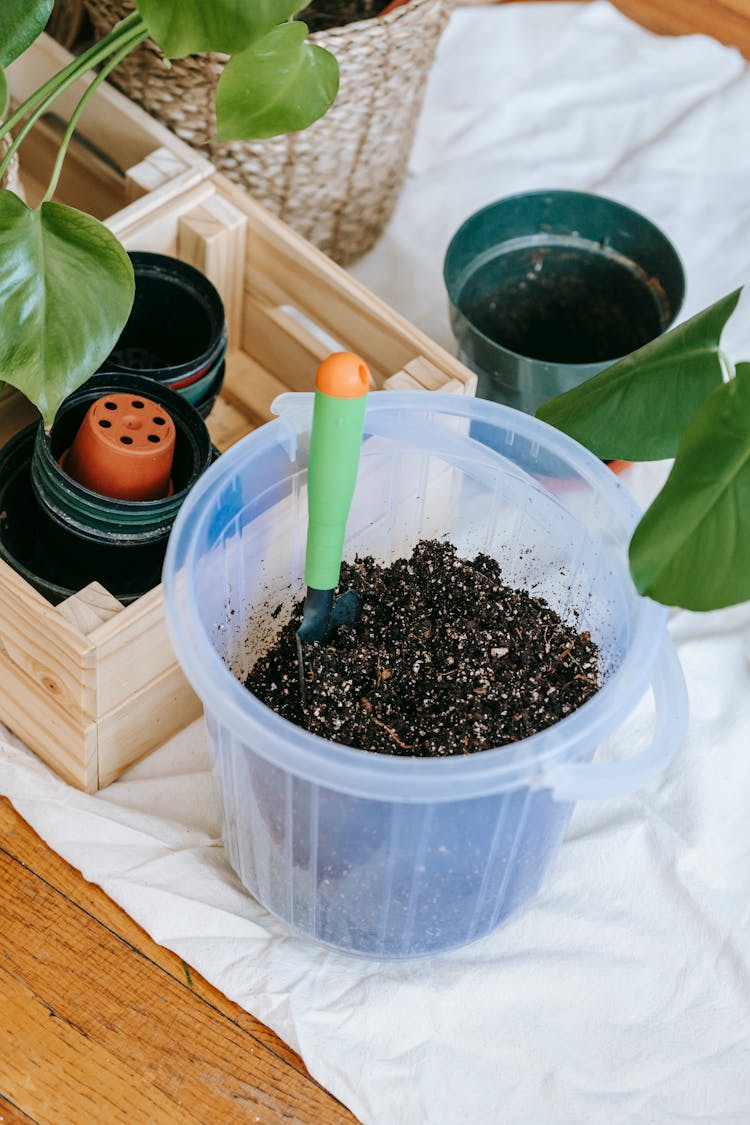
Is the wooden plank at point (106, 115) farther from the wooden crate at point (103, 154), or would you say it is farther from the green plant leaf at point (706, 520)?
the green plant leaf at point (706, 520)

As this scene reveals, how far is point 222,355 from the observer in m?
0.88

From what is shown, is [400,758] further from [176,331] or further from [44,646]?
[176,331]

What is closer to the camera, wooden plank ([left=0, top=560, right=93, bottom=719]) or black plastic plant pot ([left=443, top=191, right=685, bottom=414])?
wooden plank ([left=0, top=560, right=93, bottom=719])

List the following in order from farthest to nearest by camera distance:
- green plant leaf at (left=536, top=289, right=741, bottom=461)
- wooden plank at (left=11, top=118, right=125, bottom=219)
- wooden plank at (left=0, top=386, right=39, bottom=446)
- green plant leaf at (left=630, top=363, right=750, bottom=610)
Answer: wooden plank at (left=11, top=118, right=125, bottom=219) → wooden plank at (left=0, top=386, right=39, bottom=446) → green plant leaf at (left=536, top=289, right=741, bottom=461) → green plant leaf at (left=630, top=363, right=750, bottom=610)

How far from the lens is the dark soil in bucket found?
0.69 metres

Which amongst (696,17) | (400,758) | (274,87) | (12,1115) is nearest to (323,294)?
(274,87)

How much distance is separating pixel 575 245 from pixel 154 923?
61cm

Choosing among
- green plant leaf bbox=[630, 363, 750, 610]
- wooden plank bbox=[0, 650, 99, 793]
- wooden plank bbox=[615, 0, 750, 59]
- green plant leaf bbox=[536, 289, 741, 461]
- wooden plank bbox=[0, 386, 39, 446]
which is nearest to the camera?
green plant leaf bbox=[630, 363, 750, 610]

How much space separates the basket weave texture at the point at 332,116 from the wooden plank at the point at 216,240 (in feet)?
0.20

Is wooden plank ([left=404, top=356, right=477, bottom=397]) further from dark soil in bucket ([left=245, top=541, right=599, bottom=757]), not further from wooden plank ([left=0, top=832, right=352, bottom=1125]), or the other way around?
wooden plank ([left=0, top=832, right=352, bottom=1125])

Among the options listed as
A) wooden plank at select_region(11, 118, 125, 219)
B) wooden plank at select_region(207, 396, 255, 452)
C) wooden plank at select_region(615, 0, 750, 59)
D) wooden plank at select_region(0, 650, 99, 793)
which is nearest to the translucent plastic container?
wooden plank at select_region(0, 650, 99, 793)

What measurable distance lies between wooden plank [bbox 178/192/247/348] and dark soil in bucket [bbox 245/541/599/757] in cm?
28

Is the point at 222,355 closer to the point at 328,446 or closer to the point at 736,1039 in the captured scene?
the point at 328,446

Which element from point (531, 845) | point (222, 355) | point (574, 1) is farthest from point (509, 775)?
point (574, 1)
